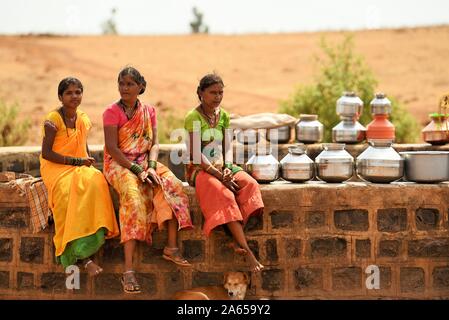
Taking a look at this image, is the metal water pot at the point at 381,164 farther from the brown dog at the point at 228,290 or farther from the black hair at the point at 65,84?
the black hair at the point at 65,84

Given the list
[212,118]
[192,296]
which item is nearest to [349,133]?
[212,118]

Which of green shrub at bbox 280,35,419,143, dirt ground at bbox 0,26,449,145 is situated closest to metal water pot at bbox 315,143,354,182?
green shrub at bbox 280,35,419,143

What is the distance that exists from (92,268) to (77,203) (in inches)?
16.8

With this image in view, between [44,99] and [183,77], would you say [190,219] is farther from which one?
[183,77]

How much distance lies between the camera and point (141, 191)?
551 centimetres

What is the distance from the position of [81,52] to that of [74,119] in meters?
23.3

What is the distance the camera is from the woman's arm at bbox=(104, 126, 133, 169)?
219 inches

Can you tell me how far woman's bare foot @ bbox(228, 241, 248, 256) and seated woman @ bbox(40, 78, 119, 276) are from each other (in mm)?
770

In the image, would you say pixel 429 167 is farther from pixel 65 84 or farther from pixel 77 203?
pixel 65 84

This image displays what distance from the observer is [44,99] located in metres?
21.8

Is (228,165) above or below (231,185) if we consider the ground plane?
above

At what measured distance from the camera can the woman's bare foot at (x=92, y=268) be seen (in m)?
5.36

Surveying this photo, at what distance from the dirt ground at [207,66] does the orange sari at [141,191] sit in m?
11.9

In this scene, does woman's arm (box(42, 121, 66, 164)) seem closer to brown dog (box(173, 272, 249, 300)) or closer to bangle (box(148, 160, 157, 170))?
bangle (box(148, 160, 157, 170))
